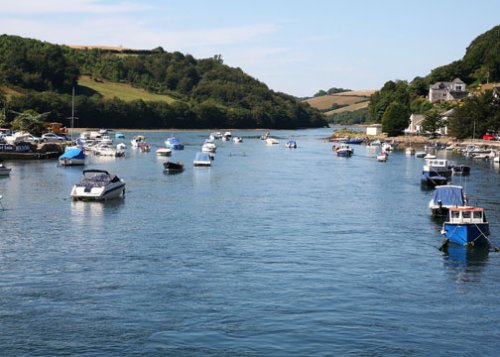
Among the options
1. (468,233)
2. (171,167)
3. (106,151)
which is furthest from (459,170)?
(106,151)

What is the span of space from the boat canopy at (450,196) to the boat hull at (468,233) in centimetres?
1353

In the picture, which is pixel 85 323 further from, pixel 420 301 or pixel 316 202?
pixel 316 202

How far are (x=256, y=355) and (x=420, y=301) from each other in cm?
1224

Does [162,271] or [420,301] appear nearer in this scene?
[420,301]

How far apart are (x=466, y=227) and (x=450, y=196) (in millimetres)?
16071

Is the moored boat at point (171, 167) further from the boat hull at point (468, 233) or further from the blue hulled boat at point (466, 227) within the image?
the boat hull at point (468, 233)

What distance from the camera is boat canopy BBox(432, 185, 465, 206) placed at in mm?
68838

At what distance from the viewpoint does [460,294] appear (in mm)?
41625

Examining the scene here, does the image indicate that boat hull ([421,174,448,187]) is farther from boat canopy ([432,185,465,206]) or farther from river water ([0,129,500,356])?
boat canopy ([432,185,465,206])

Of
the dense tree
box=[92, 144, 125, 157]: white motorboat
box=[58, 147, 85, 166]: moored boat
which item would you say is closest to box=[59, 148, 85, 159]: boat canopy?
box=[58, 147, 85, 166]: moored boat

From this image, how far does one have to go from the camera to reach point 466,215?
183ft

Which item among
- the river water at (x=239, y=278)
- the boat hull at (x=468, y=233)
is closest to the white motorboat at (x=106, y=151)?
the river water at (x=239, y=278)

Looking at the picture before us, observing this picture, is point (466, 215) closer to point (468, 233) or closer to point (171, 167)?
point (468, 233)

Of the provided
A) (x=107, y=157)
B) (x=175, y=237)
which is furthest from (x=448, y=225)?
(x=107, y=157)
